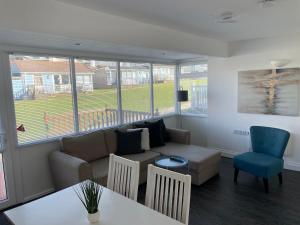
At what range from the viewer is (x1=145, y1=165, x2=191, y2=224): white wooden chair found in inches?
68.3

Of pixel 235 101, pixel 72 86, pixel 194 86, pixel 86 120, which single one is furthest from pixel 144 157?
pixel 194 86

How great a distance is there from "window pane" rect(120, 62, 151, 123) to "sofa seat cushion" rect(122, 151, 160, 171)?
1.11 metres

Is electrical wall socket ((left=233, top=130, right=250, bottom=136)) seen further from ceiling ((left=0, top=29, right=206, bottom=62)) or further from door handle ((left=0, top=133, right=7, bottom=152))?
door handle ((left=0, top=133, right=7, bottom=152))

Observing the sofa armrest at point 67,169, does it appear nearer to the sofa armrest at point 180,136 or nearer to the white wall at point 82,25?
the white wall at point 82,25

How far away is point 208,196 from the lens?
3496 mm

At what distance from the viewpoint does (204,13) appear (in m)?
2.71

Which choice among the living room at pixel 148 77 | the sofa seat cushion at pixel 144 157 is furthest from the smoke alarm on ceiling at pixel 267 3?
the sofa seat cushion at pixel 144 157

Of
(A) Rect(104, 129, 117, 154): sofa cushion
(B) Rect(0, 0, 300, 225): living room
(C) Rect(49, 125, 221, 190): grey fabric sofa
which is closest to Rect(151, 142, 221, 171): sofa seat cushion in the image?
(C) Rect(49, 125, 221, 190): grey fabric sofa

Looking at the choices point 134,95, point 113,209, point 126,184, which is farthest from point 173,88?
point 113,209

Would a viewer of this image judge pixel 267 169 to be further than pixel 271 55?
No

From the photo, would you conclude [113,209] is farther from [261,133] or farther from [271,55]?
[271,55]

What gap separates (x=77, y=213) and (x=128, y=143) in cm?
239

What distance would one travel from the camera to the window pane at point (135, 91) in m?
4.91

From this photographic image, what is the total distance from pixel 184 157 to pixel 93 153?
4.94 feet
